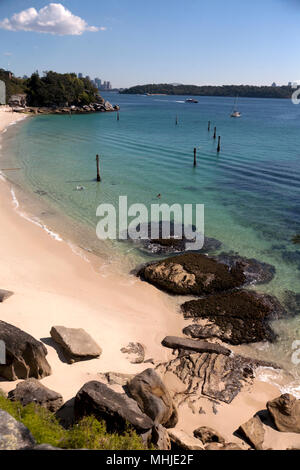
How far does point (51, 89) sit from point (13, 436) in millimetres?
125517

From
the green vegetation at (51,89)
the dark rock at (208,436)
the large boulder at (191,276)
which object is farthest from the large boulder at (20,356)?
the green vegetation at (51,89)

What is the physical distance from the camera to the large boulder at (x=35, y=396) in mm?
8453

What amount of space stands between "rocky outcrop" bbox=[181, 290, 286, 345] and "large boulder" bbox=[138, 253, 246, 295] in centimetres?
75

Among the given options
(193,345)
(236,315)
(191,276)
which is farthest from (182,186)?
(193,345)

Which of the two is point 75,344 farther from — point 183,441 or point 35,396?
point 183,441

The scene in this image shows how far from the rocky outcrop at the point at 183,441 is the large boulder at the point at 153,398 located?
48 cm

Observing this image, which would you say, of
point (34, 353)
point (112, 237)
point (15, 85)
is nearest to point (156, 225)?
point (112, 237)

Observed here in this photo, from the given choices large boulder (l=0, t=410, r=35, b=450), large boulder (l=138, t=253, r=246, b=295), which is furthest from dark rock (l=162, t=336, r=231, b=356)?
large boulder (l=0, t=410, r=35, b=450)

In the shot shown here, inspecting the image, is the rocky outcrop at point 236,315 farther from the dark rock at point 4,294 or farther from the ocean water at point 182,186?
the dark rock at point 4,294

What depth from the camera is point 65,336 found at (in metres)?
11.4

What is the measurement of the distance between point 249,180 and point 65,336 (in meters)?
28.8

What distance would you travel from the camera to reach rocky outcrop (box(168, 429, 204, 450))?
8.30 m

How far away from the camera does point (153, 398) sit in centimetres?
912
